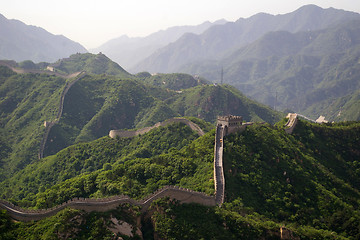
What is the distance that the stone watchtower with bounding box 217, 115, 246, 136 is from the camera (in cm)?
7225

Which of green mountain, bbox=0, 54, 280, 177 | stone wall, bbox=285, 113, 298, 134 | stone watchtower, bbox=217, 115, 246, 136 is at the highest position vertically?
stone watchtower, bbox=217, 115, 246, 136

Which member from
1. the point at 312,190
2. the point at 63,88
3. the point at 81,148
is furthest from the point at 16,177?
the point at 312,190

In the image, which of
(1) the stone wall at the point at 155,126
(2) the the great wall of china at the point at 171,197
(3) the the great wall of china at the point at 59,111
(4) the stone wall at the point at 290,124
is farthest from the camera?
(3) the the great wall of china at the point at 59,111

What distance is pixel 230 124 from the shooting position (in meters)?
72.8

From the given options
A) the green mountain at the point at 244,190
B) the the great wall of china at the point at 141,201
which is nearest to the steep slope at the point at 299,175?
the green mountain at the point at 244,190

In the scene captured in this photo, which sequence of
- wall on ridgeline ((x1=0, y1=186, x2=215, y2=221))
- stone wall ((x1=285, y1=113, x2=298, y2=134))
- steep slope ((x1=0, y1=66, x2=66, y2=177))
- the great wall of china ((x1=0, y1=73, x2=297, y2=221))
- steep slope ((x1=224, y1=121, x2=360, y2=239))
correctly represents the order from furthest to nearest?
steep slope ((x1=0, y1=66, x2=66, y2=177)), stone wall ((x1=285, y1=113, x2=298, y2=134)), steep slope ((x1=224, y1=121, x2=360, y2=239)), the great wall of china ((x1=0, y1=73, x2=297, y2=221)), wall on ridgeline ((x1=0, y1=186, x2=215, y2=221))

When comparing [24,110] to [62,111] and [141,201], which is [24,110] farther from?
[141,201]

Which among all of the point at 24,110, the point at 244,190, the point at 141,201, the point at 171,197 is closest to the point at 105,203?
the point at 141,201

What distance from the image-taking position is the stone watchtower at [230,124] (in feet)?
237

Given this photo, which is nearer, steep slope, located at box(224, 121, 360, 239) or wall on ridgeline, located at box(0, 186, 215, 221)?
wall on ridgeline, located at box(0, 186, 215, 221)

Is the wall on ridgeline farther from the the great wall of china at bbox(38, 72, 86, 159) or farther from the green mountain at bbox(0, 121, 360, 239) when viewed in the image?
the the great wall of china at bbox(38, 72, 86, 159)

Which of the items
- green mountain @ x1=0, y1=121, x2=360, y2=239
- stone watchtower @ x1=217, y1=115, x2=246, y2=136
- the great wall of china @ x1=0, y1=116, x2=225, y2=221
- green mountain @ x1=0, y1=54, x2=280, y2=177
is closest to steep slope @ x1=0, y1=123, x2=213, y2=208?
green mountain @ x1=0, y1=121, x2=360, y2=239

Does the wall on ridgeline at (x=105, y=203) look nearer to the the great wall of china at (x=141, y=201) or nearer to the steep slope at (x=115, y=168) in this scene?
the the great wall of china at (x=141, y=201)

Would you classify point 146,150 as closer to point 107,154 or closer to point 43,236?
point 107,154
